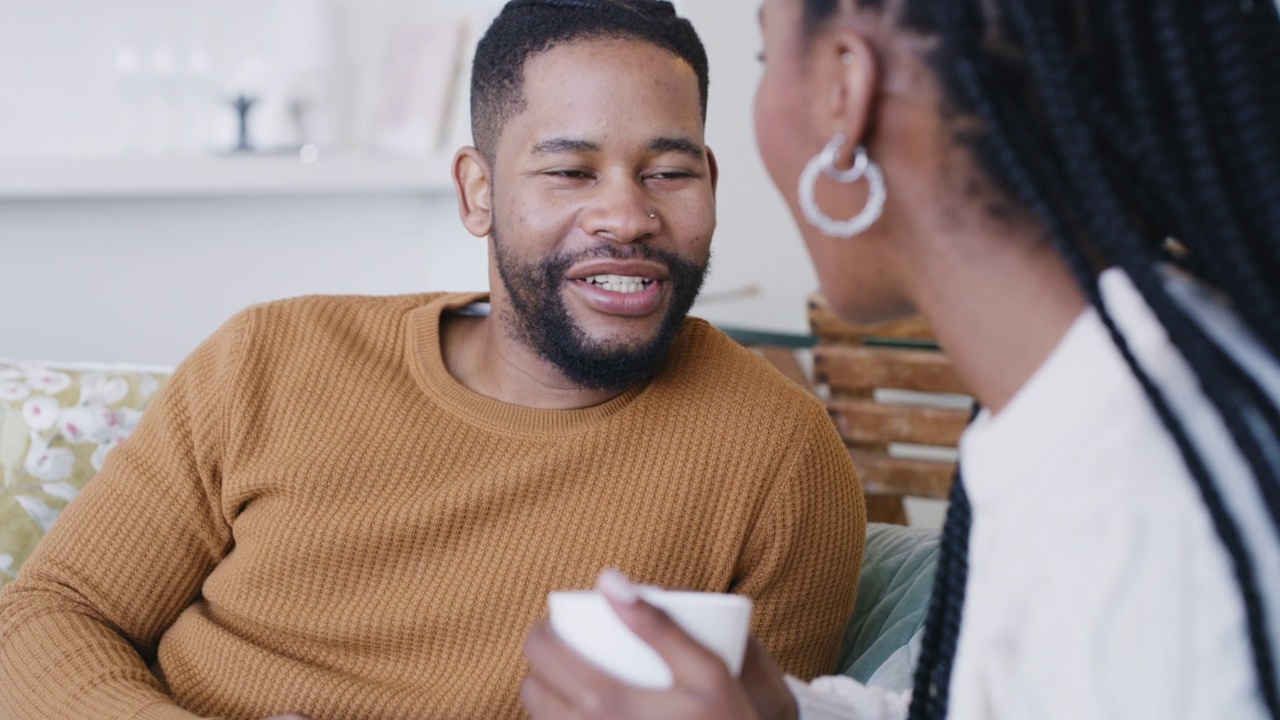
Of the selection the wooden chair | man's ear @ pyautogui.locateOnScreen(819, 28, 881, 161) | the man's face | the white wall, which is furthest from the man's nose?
the white wall

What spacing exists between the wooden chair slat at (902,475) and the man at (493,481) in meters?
1.10

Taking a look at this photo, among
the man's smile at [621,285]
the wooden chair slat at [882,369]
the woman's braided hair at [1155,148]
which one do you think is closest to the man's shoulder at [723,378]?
the man's smile at [621,285]

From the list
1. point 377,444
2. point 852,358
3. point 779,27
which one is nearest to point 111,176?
point 377,444

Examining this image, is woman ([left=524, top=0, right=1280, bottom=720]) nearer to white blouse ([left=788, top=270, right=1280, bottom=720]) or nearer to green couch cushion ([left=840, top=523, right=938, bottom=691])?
white blouse ([left=788, top=270, right=1280, bottom=720])

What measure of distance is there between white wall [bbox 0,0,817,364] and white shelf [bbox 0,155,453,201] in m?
0.04

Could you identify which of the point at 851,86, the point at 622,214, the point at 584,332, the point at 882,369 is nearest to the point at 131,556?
the point at 584,332

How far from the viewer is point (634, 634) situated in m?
0.69

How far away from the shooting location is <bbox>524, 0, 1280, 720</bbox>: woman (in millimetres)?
604

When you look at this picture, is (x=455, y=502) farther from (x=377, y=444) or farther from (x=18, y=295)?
(x=18, y=295)

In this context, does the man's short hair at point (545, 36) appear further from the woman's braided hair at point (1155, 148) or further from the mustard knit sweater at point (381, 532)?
the woman's braided hair at point (1155, 148)

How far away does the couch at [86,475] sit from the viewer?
143 centimetres

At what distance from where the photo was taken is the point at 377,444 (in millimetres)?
1336

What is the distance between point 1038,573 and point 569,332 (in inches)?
29.7

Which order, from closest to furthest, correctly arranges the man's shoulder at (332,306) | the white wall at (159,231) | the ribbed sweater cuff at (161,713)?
the ribbed sweater cuff at (161,713) < the man's shoulder at (332,306) < the white wall at (159,231)
